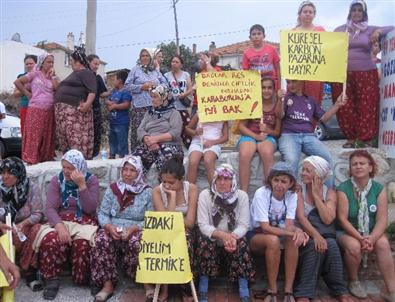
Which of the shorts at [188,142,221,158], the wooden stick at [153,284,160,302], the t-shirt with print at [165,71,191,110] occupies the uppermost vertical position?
the t-shirt with print at [165,71,191,110]

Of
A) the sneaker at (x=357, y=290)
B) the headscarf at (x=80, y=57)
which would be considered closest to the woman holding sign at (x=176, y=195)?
the sneaker at (x=357, y=290)

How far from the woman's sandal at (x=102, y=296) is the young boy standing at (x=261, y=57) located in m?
3.13

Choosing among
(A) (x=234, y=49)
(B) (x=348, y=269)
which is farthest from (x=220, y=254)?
(A) (x=234, y=49)

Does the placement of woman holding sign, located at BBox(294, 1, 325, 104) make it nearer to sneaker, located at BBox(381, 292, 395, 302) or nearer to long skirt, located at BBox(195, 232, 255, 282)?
long skirt, located at BBox(195, 232, 255, 282)

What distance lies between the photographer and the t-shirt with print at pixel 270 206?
431 cm

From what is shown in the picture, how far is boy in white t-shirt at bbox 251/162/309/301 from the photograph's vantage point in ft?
13.8

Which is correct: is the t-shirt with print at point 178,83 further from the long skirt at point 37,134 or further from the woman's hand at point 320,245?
the woman's hand at point 320,245

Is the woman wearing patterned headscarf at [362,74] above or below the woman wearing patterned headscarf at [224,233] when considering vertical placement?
above

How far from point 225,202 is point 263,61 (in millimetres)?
Result: 2210

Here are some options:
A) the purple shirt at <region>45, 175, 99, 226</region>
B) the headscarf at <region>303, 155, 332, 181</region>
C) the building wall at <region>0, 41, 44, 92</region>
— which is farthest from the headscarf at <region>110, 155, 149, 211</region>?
the building wall at <region>0, 41, 44, 92</region>

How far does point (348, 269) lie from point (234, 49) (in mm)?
→ 26593

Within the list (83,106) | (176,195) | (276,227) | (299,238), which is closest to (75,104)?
(83,106)

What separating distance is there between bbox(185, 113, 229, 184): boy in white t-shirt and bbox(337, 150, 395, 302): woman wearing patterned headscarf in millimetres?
1344

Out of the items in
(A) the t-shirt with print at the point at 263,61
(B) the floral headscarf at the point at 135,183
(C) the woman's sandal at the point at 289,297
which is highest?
(A) the t-shirt with print at the point at 263,61
